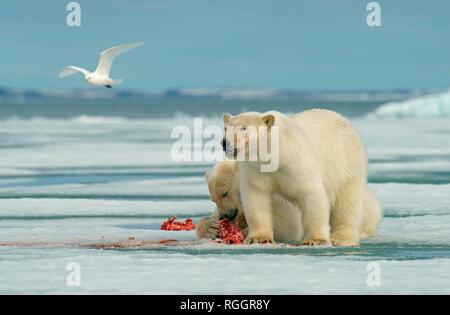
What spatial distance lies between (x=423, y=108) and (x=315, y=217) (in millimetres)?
34333

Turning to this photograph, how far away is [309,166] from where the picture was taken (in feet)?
19.4

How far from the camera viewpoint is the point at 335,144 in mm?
6461

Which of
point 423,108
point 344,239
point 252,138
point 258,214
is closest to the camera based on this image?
point 252,138

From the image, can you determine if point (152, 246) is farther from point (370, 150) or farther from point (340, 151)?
point (370, 150)

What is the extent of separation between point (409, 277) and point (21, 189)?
20.6ft

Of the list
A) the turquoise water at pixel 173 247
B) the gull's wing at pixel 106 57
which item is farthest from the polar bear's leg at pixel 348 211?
the gull's wing at pixel 106 57

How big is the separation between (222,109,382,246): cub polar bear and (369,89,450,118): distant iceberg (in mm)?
31873

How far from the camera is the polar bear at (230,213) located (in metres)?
6.42

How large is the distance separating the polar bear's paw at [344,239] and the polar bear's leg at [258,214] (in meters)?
0.46

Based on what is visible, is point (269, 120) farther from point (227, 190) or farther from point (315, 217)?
point (227, 190)

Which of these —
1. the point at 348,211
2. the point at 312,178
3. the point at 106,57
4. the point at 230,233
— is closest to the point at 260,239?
the point at 230,233

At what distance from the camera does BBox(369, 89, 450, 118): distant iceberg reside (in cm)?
3809

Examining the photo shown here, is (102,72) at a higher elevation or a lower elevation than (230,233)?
higher

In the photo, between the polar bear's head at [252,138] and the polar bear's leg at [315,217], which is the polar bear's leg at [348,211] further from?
the polar bear's head at [252,138]
